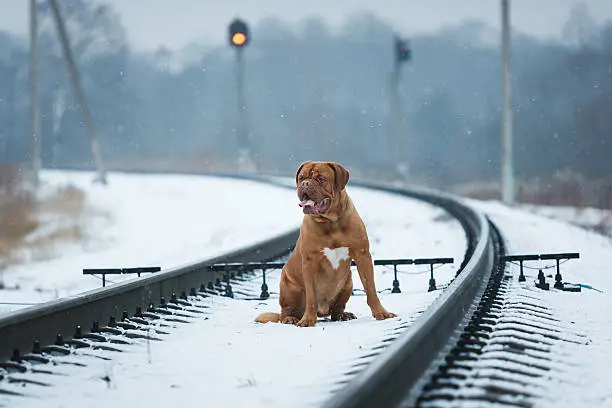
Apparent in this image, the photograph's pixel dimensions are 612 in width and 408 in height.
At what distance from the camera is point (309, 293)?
7.80m

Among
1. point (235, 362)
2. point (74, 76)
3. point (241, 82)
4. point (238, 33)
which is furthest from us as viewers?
point (241, 82)

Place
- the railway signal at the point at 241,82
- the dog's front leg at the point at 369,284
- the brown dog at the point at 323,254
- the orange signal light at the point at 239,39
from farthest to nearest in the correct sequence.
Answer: the railway signal at the point at 241,82 < the orange signal light at the point at 239,39 < the dog's front leg at the point at 369,284 < the brown dog at the point at 323,254

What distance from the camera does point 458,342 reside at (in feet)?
20.6

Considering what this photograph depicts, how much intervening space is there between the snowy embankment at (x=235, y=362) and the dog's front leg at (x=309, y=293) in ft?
0.28

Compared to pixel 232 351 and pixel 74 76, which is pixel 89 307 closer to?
pixel 232 351

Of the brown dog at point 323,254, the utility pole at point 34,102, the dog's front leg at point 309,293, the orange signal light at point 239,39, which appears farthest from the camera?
the utility pole at point 34,102

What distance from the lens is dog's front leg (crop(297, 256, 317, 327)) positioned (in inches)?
306

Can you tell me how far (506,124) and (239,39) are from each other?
7124mm

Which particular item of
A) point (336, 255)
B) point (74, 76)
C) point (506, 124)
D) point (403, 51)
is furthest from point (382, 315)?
point (74, 76)

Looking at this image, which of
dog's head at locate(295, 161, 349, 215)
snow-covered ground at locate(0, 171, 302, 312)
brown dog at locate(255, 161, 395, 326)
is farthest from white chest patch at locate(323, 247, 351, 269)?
snow-covered ground at locate(0, 171, 302, 312)

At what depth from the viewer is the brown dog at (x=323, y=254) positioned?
297 inches

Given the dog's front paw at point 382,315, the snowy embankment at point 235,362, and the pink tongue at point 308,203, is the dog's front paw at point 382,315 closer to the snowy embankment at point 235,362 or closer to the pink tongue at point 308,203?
the snowy embankment at point 235,362

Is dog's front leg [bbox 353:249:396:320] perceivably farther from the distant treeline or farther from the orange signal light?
the distant treeline

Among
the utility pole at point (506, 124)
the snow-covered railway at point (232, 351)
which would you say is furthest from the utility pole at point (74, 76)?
the snow-covered railway at point (232, 351)
